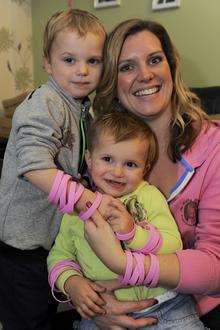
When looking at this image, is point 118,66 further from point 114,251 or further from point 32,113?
point 114,251

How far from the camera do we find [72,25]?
134cm

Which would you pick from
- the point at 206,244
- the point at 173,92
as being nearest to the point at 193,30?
the point at 173,92

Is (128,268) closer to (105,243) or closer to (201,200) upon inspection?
(105,243)

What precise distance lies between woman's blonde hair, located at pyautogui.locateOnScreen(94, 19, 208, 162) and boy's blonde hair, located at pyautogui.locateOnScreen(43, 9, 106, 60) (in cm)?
6

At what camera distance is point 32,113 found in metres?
1.21

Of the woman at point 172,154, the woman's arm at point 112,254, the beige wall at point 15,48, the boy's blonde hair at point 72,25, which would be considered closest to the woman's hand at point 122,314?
the woman at point 172,154

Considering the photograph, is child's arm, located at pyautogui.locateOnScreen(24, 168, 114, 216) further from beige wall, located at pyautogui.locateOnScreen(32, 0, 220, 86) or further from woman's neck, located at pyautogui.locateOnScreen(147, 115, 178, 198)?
beige wall, located at pyautogui.locateOnScreen(32, 0, 220, 86)

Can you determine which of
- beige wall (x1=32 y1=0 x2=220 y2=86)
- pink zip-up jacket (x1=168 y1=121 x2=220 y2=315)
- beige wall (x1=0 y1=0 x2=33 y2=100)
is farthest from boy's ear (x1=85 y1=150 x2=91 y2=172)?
beige wall (x1=0 y1=0 x2=33 y2=100)

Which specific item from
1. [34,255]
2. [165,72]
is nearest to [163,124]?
[165,72]

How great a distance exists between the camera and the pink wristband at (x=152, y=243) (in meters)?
1.08

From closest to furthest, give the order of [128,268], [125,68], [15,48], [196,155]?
[128,268], [196,155], [125,68], [15,48]

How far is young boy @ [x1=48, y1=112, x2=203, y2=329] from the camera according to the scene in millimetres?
1113

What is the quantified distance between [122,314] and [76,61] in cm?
76

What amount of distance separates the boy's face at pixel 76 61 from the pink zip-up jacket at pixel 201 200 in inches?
15.1
